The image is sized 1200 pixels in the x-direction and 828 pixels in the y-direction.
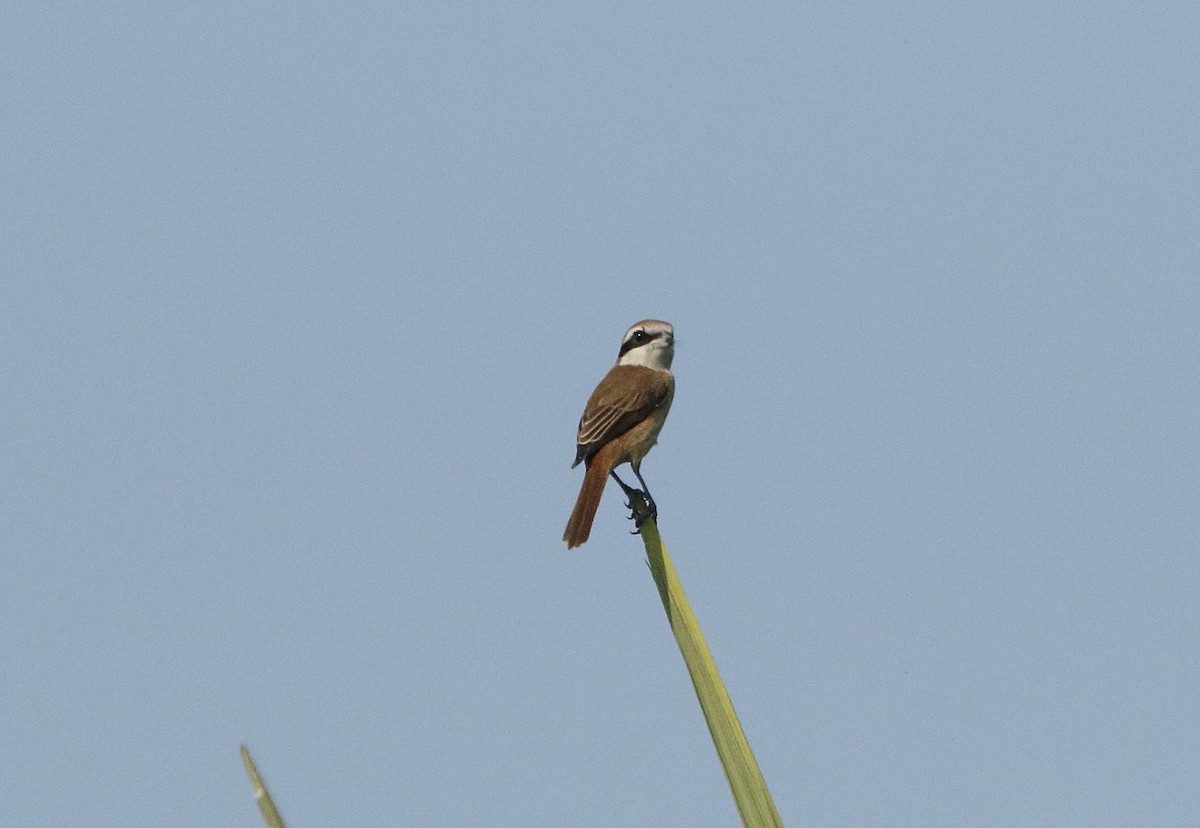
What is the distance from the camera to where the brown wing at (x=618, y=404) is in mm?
7551

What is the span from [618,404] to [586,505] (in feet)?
3.29

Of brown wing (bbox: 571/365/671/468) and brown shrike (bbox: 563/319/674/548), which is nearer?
brown shrike (bbox: 563/319/674/548)

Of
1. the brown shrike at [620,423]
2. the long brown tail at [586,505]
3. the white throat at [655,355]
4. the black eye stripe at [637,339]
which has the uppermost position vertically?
the black eye stripe at [637,339]

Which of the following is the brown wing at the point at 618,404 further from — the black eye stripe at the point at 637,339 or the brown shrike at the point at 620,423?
the black eye stripe at the point at 637,339

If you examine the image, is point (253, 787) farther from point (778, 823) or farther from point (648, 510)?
point (648, 510)

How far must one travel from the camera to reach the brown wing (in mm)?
7551

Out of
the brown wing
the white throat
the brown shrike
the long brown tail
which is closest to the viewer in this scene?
the long brown tail

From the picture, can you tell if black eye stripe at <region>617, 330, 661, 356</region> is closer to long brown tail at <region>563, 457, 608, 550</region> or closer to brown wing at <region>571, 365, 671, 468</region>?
brown wing at <region>571, 365, 671, 468</region>

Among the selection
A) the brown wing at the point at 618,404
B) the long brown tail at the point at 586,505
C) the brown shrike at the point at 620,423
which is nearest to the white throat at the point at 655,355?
the brown shrike at the point at 620,423

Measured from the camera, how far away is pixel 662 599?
3.51m

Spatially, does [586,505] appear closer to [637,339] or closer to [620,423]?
[620,423]

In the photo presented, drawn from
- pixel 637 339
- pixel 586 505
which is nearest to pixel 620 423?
pixel 586 505

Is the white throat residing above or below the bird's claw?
above

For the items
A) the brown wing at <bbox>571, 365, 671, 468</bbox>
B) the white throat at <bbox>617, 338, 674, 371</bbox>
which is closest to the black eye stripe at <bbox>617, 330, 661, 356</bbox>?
the white throat at <bbox>617, 338, 674, 371</bbox>
